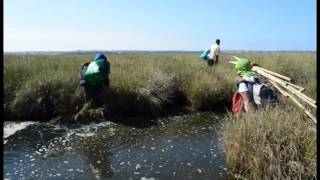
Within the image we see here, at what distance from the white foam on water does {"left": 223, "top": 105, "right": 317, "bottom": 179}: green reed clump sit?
464 cm

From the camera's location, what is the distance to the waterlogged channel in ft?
19.9

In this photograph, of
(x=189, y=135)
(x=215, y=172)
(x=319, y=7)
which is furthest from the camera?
(x=189, y=135)

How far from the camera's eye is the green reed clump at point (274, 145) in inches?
199

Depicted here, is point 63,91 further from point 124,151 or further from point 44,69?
point 124,151

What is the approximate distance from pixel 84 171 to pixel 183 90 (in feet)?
18.2

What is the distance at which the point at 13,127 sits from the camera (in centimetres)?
864

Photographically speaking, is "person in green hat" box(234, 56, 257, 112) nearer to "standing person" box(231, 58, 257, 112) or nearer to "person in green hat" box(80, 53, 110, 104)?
"standing person" box(231, 58, 257, 112)

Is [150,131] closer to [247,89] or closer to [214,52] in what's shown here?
[247,89]

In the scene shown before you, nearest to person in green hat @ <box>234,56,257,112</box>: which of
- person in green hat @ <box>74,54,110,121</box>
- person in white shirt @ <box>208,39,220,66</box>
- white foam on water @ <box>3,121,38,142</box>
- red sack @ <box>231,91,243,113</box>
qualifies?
red sack @ <box>231,91,243,113</box>

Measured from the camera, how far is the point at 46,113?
9.38 metres

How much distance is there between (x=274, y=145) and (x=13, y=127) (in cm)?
557

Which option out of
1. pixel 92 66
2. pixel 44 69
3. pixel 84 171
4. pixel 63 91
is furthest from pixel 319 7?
pixel 44 69

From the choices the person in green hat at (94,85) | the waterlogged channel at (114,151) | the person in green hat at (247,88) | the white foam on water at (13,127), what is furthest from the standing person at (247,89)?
the white foam on water at (13,127)

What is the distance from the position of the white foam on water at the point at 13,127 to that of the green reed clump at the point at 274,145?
464cm
